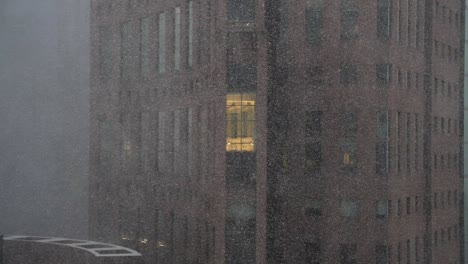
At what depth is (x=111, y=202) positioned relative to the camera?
11.6 m

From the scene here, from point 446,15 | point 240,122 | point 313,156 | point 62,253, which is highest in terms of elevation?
point 446,15

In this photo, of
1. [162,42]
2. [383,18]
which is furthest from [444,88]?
[162,42]

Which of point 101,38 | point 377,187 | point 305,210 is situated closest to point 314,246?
point 305,210

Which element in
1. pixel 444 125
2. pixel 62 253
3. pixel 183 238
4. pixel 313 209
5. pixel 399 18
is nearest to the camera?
pixel 62 253

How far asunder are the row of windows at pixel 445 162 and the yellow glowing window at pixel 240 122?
4.34 m

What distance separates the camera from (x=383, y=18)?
457 inches

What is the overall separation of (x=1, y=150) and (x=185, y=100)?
10.3 ft

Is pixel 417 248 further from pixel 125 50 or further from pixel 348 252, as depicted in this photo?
pixel 125 50

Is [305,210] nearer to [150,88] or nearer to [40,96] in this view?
[150,88]

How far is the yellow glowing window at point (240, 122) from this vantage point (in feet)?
30.7

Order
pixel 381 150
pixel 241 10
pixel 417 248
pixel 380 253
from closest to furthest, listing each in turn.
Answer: pixel 241 10 < pixel 381 150 < pixel 380 253 < pixel 417 248

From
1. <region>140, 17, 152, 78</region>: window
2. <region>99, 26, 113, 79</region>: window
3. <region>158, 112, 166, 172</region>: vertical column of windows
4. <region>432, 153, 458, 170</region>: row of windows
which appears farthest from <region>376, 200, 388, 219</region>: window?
<region>99, 26, 113, 79</region>: window

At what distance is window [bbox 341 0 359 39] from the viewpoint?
1164 cm

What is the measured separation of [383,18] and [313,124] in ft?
6.46
